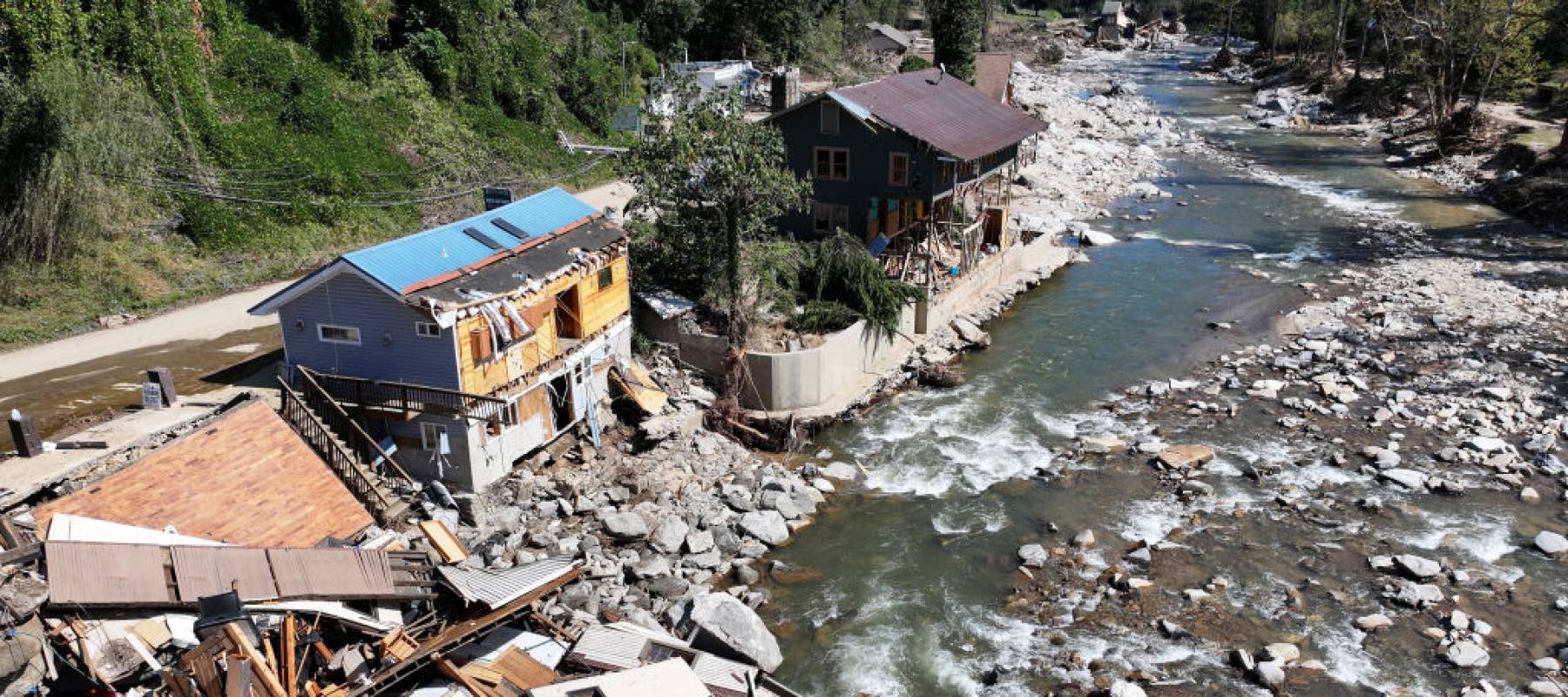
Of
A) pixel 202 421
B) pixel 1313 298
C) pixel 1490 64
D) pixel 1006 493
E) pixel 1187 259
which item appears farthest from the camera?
pixel 1490 64

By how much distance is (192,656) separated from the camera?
480 inches

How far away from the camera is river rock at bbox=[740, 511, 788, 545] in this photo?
778 inches

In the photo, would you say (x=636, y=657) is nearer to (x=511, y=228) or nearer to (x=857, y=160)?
(x=511, y=228)

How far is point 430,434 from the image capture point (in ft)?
62.2

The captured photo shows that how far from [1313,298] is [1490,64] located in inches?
1152

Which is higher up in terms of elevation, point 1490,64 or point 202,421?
point 1490,64

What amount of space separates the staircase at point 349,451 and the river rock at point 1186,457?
52.1 feet

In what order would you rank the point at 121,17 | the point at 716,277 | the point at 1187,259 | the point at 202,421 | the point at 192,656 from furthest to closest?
the point at 1187,259, the point at 121,17, the point at 716,277, the point at 202,421, the point at 192,656

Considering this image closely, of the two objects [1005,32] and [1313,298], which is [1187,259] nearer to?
[1313,298]

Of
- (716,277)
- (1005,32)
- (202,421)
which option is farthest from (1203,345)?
(1005,32)

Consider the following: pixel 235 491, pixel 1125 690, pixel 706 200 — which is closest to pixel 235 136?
pixel 706 200

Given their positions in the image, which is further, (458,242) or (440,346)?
(458,242)

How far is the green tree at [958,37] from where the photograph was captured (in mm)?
53969

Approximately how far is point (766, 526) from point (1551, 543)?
15.0 m
